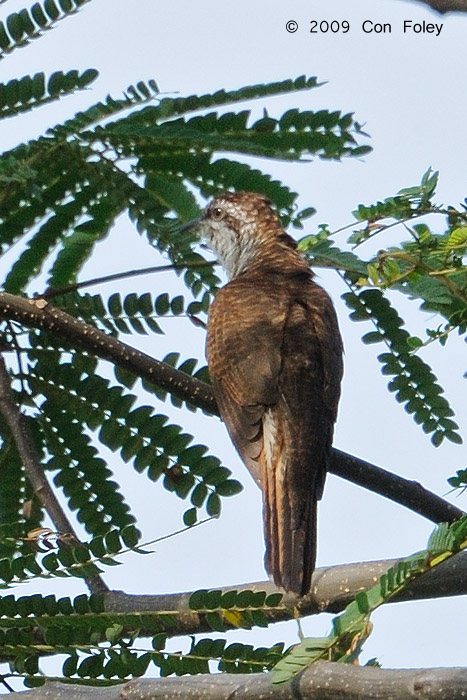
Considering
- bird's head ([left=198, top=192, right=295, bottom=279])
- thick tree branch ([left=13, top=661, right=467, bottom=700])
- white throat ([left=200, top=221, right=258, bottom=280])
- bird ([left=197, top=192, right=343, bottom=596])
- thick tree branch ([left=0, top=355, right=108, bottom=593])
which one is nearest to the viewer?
thick tree branch ([left=13, top=661, right=467, bottom=700])

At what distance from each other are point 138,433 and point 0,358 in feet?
1.63

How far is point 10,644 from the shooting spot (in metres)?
2.77

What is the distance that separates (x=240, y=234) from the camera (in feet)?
19.6

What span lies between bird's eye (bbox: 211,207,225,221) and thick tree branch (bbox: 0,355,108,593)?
1.63 metres

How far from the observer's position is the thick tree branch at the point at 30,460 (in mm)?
3521

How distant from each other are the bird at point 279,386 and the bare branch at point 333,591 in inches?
6.6

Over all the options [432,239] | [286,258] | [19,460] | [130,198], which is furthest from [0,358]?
[286,258]

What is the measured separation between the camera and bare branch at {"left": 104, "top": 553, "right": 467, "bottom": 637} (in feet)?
10.8

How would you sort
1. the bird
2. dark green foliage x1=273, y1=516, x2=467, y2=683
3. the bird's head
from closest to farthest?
dark green foliage x1=273, y1=516, x2=467, y2=683, the bird, the bird's head

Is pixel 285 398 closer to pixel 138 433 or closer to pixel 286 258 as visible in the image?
pixel 138 433

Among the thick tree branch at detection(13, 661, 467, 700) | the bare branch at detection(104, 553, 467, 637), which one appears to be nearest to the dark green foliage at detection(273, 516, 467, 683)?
the thick tree branch at detection(13, 661, 467, 700)

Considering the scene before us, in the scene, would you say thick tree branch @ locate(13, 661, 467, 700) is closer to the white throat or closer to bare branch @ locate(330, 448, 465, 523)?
bare branch @ locate(330, 448, 465, 523)

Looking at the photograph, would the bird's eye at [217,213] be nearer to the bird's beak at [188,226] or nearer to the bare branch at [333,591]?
the bird's beak at [188,226]

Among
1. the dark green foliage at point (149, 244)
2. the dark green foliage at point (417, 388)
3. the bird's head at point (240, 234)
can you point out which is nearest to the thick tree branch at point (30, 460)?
the dark green foliage at point (149, 244)
